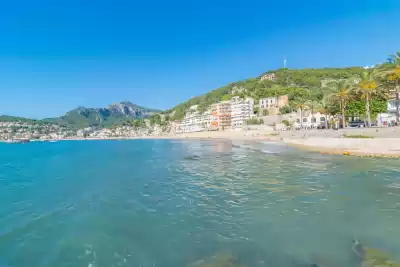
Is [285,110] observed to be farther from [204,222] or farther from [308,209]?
[204,222]

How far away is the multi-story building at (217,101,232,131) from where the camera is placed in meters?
152

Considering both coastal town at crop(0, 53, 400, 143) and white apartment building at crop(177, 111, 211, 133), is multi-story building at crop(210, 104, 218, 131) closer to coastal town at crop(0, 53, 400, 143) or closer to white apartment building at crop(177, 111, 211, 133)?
coastal town at crop(0, 53, 400, 143)

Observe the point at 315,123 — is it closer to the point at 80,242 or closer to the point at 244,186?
the point at 244,186

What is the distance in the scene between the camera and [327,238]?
28.3 ft

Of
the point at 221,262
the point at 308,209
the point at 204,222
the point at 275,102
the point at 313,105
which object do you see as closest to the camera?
the point at 221,262

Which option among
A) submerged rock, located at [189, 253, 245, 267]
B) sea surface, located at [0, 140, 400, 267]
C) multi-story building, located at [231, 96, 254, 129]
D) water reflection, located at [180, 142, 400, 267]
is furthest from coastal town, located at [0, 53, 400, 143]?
submerged rock, located at [189, 253, 245, 267]

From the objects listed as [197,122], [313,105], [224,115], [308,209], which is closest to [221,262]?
[308,209]

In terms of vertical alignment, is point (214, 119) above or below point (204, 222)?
above

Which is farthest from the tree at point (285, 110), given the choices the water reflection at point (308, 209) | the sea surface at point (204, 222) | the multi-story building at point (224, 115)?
the sea surface at point (204, 222)

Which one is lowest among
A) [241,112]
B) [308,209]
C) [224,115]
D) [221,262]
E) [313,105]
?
[308,209]

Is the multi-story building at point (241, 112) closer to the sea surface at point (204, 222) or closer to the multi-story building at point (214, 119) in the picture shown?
the multi-story building at point (214, 119)

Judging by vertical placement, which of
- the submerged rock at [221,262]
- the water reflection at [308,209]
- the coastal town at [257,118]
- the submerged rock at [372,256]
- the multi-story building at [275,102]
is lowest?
the water reflection at [308,209]

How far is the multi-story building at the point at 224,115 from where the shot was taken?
500ft

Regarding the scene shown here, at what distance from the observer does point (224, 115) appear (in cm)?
15288
